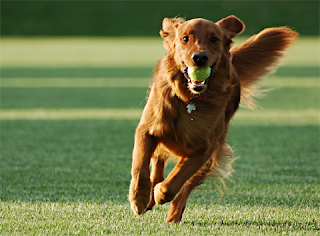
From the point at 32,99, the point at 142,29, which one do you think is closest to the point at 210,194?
the point at 32,99

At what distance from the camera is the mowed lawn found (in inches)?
105

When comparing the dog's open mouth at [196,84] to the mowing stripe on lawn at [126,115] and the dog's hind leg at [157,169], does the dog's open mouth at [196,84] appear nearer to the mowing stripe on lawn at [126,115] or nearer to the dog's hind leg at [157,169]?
the dog's hind leg at [157,169]

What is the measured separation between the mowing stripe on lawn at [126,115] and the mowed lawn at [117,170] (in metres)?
0.01

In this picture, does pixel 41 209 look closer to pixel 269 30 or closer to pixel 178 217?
pixel 178 217

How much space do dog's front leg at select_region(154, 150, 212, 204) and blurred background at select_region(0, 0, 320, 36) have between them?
35.6m

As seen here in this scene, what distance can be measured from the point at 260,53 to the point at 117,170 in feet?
4.95

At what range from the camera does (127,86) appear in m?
10.4

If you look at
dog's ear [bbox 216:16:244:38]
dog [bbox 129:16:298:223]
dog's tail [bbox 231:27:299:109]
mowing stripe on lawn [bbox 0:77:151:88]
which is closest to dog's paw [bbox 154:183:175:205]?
dog [bbox 129:16:298:223]

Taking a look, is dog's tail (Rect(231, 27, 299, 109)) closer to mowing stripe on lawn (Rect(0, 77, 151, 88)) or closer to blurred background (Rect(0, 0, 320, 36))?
mowing stripe on lawn (Rect(0, 77, 151, 88))

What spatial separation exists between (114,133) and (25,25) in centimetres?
3616

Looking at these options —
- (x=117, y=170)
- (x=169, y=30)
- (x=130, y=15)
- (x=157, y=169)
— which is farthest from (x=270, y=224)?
(x=130, y=15)

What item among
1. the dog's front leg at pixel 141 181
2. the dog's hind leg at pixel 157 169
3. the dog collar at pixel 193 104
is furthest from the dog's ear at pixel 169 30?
the dog's hind leg at pixel 157 169

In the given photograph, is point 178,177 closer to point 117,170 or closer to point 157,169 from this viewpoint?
point 157,169

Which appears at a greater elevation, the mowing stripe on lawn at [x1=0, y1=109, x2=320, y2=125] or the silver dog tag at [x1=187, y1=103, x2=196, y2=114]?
the silver dog tag at [x1=187, y1=103, x2=196, y2=114]
